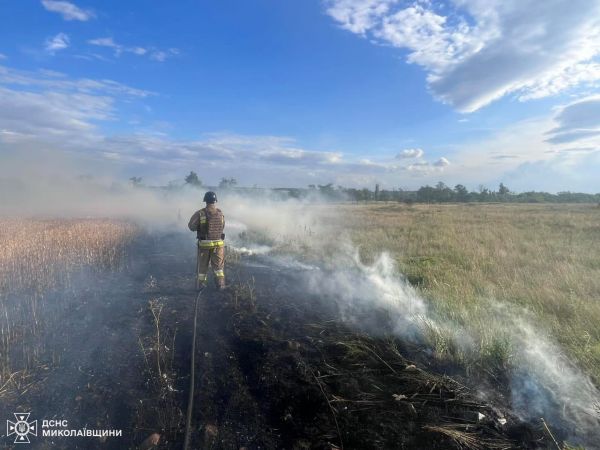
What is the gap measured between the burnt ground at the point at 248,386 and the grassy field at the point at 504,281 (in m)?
1.09

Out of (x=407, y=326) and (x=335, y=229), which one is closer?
(x=407, y=326)

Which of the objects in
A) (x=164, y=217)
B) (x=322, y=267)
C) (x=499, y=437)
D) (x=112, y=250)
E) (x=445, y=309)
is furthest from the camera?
(x=164, y=217)

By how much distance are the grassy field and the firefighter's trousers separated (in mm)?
4370

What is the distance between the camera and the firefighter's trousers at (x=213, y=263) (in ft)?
25.5

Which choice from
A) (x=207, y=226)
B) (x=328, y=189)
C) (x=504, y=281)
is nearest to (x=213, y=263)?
(x=207, y=226)

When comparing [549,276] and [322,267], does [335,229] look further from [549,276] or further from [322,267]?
[549,276]

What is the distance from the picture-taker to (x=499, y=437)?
11.1ft

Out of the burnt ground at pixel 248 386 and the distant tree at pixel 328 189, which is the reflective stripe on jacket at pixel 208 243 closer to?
the burnt ground at pixel 248 386

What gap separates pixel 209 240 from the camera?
25.6 ft

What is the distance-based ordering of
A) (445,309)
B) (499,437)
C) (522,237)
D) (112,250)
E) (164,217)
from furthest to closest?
(164,217), (522,237), (112,250), (445,309), (499,437)

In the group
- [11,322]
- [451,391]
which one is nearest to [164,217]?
[11,322]

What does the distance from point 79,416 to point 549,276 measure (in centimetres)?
923

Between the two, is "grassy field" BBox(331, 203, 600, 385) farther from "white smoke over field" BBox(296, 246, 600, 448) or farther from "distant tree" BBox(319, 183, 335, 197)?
"distant tree" BBox(319, 183, 335, 197)

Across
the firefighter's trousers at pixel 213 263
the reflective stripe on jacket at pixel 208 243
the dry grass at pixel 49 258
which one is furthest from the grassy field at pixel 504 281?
the dry grass at pixel 49 258
